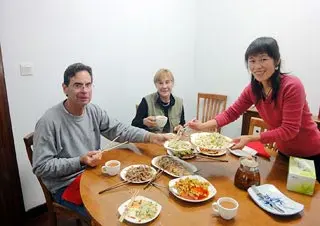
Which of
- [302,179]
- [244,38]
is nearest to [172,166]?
[302,179]

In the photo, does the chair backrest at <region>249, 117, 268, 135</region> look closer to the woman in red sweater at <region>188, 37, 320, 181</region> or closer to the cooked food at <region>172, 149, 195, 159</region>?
the woman in red sweater at <region>188, 37, 320, 181</region>

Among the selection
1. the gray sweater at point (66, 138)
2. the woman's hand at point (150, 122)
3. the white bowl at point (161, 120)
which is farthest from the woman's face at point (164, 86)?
the gray sweater at point (66, 138)

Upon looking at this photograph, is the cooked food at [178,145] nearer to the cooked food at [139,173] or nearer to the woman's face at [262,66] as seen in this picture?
the cooked food at [139,173]

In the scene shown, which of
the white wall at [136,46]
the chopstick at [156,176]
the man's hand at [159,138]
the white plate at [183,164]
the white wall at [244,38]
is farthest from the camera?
the white wall at [244,38]

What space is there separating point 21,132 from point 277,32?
2834 millimetres

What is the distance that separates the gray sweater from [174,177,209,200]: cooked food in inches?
23.7

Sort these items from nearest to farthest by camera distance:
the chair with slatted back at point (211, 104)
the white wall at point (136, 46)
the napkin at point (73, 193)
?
the napkin at point (73, 193) < the white wall at point (136, 46) < the chair with slatted back at point (211, 104)

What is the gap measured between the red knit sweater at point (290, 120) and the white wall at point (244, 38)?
147 cm

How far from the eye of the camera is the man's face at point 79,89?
158cm

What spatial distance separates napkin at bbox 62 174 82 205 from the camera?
149 cm

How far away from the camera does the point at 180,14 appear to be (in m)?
3.33

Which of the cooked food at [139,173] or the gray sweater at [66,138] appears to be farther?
the gray sweater at [66,138]

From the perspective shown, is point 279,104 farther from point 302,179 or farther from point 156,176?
point 156,176

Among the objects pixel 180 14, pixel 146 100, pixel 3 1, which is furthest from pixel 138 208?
pixel 180 14
